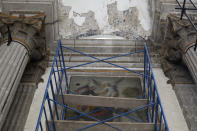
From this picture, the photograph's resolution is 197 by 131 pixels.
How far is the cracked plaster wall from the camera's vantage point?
13164 mm

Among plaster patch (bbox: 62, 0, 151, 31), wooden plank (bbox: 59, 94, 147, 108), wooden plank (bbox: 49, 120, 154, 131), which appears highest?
plaster patch (bbox: 62, 0, 151, 31)

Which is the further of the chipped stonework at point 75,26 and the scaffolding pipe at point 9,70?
the chipped stonework at point 75,26

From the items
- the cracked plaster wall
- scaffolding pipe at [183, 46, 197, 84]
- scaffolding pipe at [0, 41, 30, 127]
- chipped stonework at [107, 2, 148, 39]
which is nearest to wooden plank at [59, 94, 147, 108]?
scaffolding pipe at [0, 41, 30, 127]

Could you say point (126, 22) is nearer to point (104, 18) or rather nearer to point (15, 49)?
A: point (104, 18)

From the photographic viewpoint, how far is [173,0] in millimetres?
11516

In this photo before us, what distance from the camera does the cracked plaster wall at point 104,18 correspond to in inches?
518

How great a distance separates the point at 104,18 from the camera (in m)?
13.8

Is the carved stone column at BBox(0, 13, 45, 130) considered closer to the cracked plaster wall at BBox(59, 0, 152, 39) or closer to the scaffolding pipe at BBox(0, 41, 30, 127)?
the scaffolding pipe at BBox(0, 41, 30, 127)

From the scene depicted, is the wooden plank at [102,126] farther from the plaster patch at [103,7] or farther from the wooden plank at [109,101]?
the plaster patch at [103,7]

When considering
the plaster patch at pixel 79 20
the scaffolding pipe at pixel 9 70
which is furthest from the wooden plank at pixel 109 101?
the plaster patch at pixel 79 20

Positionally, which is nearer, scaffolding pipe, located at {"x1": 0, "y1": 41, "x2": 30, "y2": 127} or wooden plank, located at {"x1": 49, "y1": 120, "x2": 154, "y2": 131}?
wooden plank, located at {"x1": 49, "y1": 120, "x2": 154, "y2": 131}

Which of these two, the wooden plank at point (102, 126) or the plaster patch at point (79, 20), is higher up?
the plaster patch at point (79, 20)

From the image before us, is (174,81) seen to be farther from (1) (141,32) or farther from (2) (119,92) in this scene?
(1) (141,32)

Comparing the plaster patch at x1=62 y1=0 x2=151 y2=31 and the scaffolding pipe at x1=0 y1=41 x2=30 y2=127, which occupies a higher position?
the plaster patch at x1=62 y1=0 x2=151 y2=31
